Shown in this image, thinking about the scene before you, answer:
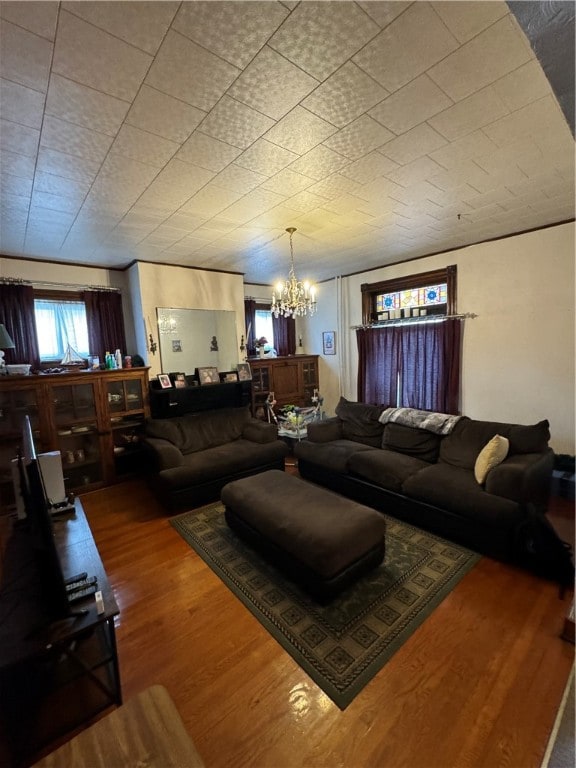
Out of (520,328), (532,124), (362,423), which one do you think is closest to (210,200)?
(532,124)

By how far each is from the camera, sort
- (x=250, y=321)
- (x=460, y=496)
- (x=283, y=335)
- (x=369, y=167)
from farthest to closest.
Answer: (x=283, y=335) < (x=250, y=321) < (x=460, y=496) < (x=369, y=167)

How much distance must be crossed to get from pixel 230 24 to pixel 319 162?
1.01 metres

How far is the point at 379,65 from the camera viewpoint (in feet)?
4.46

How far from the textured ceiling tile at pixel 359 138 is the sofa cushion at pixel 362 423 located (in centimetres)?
269

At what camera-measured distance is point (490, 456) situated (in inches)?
104

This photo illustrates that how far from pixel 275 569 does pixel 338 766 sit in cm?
113

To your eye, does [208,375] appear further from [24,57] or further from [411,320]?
[24,57]

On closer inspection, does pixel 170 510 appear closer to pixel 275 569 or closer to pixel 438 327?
pixel 275 569

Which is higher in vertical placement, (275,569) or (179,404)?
(179,404)

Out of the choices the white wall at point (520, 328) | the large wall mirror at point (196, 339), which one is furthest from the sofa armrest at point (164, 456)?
the white wall at point (520, 328)

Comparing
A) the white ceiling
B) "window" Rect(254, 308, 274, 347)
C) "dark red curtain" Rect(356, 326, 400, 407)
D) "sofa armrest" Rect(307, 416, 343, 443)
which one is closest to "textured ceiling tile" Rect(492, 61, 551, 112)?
the white ceiling

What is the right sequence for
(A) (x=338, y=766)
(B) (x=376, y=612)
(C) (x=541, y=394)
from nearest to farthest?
(A) (x=338, y=766) < (B) (x=376, y=612) < (C) (x=541, y=394)

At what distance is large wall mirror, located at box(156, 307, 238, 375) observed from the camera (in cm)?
438

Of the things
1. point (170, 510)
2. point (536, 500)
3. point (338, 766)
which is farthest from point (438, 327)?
point (338, 766)
